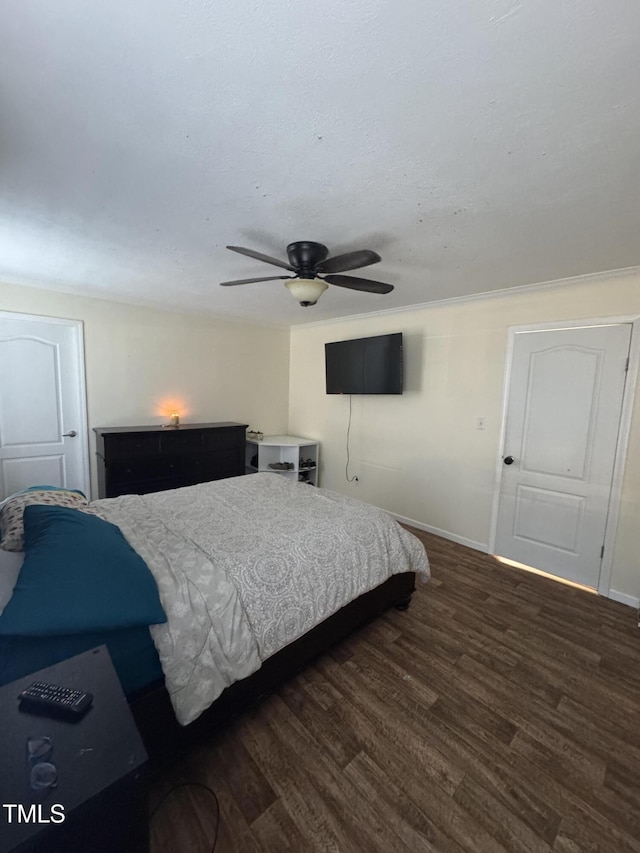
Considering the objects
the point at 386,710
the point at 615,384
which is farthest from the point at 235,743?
the point at 615,384

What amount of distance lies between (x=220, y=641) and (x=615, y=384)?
10.1 ft

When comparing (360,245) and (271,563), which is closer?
(271,563)

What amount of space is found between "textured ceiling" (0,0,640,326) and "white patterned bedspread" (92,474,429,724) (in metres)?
1.72

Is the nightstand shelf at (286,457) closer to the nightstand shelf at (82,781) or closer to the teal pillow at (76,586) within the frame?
the teal pillow at (76,586)

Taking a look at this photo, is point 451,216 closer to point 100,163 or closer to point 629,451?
point 100,163

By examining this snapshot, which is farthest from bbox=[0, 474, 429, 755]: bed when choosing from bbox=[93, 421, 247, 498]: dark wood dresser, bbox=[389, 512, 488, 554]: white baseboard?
bbox=[389, 512, 488, 554]: white baseboard

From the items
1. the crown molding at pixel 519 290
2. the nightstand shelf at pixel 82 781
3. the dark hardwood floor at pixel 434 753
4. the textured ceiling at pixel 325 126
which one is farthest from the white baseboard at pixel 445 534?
the nightstand shelf at pixel 82 781

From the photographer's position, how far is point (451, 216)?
1.78 metres

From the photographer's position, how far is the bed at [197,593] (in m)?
1.17

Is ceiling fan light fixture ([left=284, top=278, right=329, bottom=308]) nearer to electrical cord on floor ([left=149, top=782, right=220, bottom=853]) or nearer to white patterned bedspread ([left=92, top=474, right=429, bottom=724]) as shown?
white patterned bedspread ([left=92, top=474, right=429, bottom=724])

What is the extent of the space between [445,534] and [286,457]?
7.16ft

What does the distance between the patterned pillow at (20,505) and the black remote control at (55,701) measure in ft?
3.20

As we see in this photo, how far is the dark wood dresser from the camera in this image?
333 cm

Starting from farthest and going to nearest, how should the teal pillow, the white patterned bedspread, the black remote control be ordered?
A: the white patterned bedspread, the teal pillow, the black remote control
